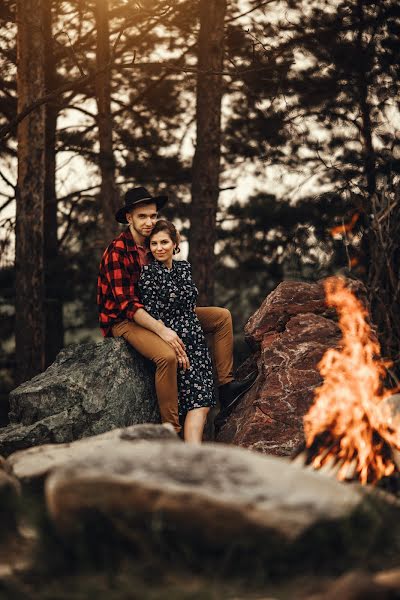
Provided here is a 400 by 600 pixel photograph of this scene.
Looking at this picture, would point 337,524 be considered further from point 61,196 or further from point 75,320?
point 75,320

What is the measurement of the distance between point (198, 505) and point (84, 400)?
9.74 feet

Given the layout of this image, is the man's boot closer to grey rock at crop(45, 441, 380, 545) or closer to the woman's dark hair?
the woman's dark hair

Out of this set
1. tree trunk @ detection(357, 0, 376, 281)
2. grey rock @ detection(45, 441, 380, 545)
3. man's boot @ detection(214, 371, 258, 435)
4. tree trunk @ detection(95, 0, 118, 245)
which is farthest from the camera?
tree trunk @ detection(357, 0, 376, 281)

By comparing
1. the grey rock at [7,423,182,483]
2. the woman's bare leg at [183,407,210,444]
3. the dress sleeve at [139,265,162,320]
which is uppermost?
the dress sleeve at [139,265,162,320]

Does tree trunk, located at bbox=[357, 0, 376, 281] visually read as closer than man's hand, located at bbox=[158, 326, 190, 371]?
No

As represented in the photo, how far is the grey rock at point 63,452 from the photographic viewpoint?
3996 millimetres

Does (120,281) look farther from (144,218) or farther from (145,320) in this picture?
(144,218)

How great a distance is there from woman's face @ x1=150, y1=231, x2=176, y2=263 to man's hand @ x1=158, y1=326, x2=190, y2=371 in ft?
1.84

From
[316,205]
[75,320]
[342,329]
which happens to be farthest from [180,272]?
[75,320]

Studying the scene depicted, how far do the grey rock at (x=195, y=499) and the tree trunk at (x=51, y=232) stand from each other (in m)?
8.71

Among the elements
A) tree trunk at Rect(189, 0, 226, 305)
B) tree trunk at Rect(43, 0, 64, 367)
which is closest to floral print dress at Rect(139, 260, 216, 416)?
tree trunk at Rect(189, 0, 226, 305)

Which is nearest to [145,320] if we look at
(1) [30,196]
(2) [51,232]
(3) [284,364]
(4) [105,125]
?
(3) [284,364]

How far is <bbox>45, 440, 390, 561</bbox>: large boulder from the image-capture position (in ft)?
9.61

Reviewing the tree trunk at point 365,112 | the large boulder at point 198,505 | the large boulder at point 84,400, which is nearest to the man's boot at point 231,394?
the large boulder at point 84,400
